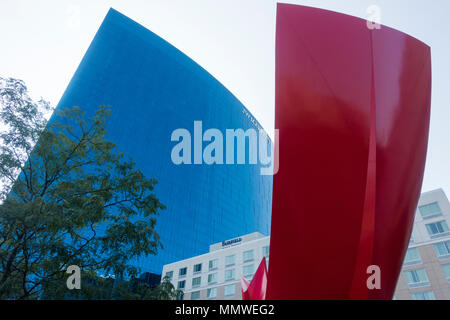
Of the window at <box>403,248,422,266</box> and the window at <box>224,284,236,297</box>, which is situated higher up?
the window at <box>403,248,422,266</box>

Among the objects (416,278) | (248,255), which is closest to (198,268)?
(248,255)

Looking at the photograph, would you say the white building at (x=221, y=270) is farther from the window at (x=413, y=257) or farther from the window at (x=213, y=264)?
the window at (x=413, y=257)

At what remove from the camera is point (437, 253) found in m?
24.9

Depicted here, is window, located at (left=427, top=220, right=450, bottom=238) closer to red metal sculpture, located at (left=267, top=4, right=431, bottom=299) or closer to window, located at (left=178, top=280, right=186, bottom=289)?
red metal sculpture, located at (left=267, top=4, right=431, bottom=299)

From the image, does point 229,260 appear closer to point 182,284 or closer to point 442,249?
point 182,284

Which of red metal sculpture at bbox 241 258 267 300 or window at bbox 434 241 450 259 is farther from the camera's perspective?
window at bbox 434 241 450 259

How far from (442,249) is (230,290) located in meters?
21.2

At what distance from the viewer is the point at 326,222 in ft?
13.5

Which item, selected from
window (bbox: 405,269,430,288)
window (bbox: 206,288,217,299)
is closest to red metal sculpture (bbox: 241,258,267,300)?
window (bbox: 405,269,430,288)

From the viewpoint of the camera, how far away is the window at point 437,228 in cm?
2570

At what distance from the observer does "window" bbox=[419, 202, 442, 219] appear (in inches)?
1048

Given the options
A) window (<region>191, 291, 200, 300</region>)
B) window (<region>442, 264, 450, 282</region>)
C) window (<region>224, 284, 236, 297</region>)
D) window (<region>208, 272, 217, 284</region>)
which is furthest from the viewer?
window (<region>208, 272, 217, 284</region>)

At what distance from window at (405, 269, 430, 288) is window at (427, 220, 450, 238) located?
11.6 feet

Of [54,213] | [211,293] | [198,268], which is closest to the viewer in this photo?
[54,213]
